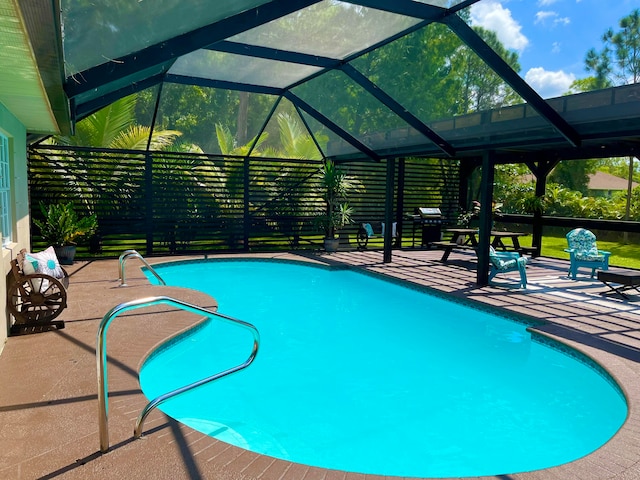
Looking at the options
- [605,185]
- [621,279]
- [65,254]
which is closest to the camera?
[621,279]

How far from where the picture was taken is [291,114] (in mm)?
13836

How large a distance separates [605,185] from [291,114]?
2772cm

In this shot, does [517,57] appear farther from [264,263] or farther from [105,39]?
[264,263]

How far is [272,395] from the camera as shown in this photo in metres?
4.80

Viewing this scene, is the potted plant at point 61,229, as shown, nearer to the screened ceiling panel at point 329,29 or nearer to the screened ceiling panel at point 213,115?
the screened ceiling panel at point 213,115

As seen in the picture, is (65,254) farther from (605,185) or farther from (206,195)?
(605,185)

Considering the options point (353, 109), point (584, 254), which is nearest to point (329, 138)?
point (353, 109)

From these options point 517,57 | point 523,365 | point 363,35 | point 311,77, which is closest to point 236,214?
point 311,77

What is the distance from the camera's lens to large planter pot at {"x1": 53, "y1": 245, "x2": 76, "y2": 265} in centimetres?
1009

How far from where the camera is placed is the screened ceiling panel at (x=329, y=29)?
6973 mm

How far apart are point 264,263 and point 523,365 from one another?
7.39 meters

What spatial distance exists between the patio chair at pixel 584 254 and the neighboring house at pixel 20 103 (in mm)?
9353

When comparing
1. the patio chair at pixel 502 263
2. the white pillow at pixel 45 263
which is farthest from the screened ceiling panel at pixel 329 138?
the white pillow at pixel 45 263

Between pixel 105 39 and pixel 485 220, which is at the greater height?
pixel 105 39
